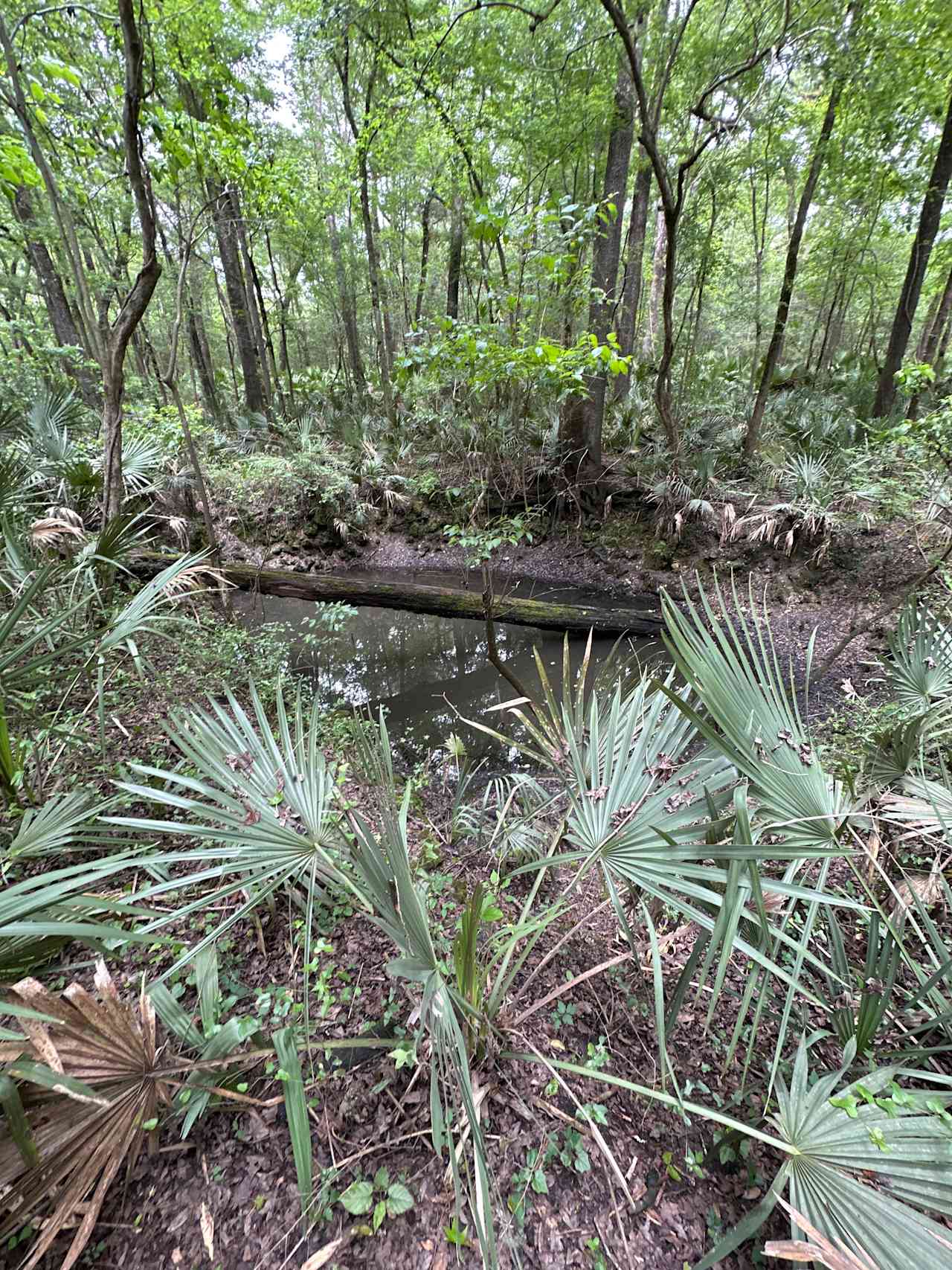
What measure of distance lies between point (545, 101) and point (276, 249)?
9722 millimetres

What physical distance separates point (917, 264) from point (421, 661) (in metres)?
7.39

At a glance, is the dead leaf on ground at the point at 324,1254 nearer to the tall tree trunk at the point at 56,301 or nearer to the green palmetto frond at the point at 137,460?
the green palmetto frond at the point at 137,460

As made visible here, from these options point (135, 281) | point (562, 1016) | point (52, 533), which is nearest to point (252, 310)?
point (135, 281)

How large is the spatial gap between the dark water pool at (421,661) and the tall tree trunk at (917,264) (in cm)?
477

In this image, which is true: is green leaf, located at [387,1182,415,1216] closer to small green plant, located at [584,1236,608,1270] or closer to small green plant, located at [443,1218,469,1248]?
small green plant, located at [443,1218,469,1248]

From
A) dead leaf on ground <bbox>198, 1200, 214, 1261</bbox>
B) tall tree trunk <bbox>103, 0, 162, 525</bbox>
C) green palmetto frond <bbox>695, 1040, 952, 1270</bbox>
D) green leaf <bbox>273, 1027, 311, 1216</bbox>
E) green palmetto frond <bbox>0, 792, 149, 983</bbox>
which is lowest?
dead leaf on ground <bbox>198, 1200, 214, 1261</bbox>

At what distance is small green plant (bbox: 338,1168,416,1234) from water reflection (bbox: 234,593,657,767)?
8.39 feet

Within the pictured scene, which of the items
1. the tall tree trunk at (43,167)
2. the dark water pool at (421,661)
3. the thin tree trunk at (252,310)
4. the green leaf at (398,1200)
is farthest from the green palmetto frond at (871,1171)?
the thin tree trunk at (252,310)

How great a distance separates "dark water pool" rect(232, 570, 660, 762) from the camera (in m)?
4.14

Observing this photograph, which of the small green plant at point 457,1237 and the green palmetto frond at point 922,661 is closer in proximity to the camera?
the small green plant at point 457,1237

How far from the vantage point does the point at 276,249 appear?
12.6m

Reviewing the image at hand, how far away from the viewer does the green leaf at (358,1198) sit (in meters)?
1.15

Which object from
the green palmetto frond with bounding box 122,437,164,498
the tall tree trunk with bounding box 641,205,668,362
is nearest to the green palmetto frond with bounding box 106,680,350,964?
the green palmetto frond with bounding box 122,437,164,498

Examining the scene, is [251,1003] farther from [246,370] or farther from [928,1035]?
[246,370]
